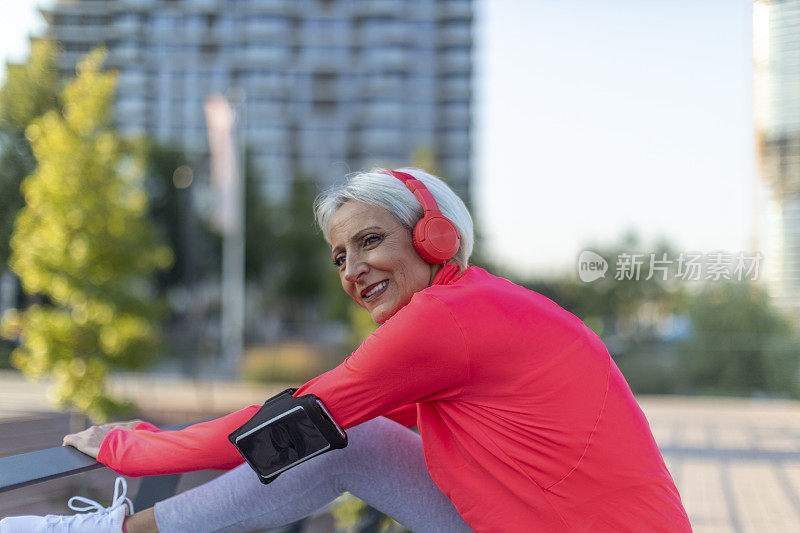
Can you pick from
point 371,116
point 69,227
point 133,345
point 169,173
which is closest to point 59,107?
point 69,227

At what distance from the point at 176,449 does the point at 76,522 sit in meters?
0.24

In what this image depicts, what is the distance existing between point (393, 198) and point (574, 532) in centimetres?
68

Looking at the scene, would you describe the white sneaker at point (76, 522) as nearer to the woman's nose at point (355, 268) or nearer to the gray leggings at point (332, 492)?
the gray leggings at point (332, 492)

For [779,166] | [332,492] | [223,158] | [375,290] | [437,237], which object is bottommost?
[332,492]

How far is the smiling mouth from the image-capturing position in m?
1.40

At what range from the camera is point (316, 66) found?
48625mm

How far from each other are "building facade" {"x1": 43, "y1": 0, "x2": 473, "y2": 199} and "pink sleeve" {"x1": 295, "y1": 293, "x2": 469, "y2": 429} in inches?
1841

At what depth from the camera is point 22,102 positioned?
1019 centimetres

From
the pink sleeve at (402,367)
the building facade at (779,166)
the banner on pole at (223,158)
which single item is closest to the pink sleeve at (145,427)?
the pink sleeve at (402,367)

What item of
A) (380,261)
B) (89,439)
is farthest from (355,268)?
(89,439)

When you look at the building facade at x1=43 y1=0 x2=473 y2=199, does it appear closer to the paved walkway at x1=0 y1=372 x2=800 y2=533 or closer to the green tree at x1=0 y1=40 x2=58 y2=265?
the green tree at x1=0 y1=40 x2=58 y2=265

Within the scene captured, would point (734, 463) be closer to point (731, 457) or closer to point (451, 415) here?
point (731, 457)

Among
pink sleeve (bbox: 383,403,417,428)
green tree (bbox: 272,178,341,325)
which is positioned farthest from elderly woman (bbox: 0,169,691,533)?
green tree (bbox: 272,178,341,325)

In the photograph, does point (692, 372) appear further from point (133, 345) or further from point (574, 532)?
point (574, 532)
